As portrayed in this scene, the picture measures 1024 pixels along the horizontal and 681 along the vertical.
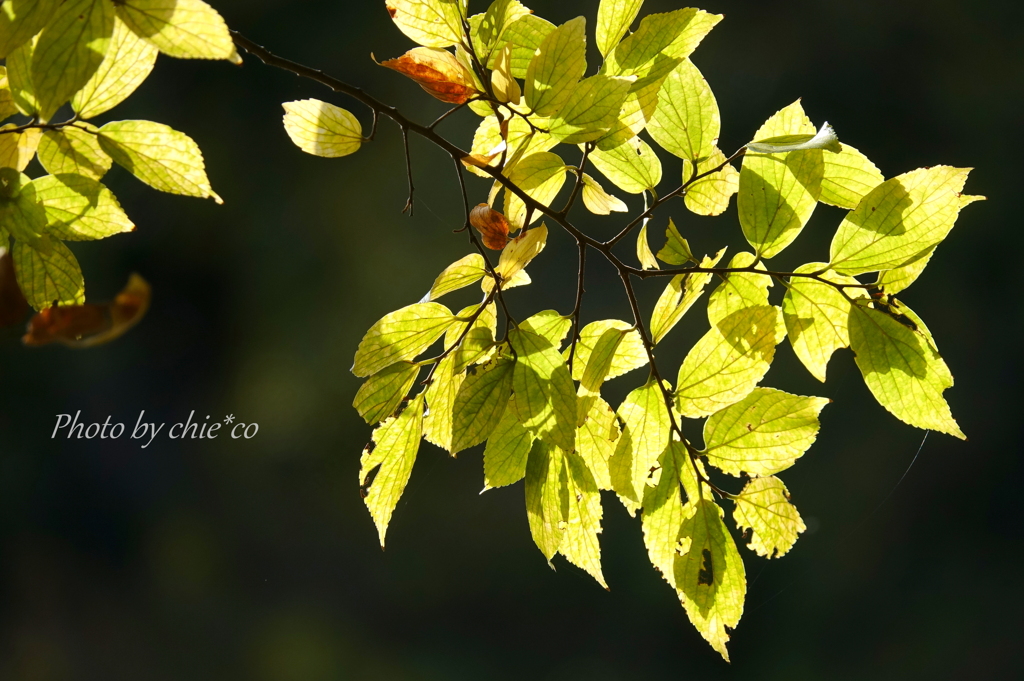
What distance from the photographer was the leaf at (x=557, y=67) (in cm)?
31

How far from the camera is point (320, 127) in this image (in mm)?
373

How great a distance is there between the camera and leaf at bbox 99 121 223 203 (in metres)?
0.31

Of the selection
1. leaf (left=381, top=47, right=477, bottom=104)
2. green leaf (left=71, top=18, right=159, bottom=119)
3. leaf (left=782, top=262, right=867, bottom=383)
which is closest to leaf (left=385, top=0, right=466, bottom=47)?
leaf (left=381, top=47, right=477, bottom=104)

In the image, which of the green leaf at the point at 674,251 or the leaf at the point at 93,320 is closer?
the leaf at the point at 93,320

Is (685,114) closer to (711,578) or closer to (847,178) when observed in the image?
(847,178)

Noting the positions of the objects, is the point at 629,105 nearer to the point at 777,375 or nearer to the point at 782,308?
the point at 782,308

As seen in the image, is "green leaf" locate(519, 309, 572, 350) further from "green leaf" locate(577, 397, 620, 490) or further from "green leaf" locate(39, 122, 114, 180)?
"green leaf" locate(39, 122, 114, 180)

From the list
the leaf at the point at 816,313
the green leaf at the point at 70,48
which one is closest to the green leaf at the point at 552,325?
the leaf at the point at 816,313

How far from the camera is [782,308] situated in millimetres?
369

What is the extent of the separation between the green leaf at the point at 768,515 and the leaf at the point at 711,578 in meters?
0.03

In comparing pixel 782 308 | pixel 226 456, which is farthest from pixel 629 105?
pixel 226 456

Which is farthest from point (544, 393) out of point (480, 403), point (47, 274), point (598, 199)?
point (47, 274)

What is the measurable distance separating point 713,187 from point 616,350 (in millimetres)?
108

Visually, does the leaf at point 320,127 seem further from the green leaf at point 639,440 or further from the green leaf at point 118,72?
the green leaf at point 639,440
